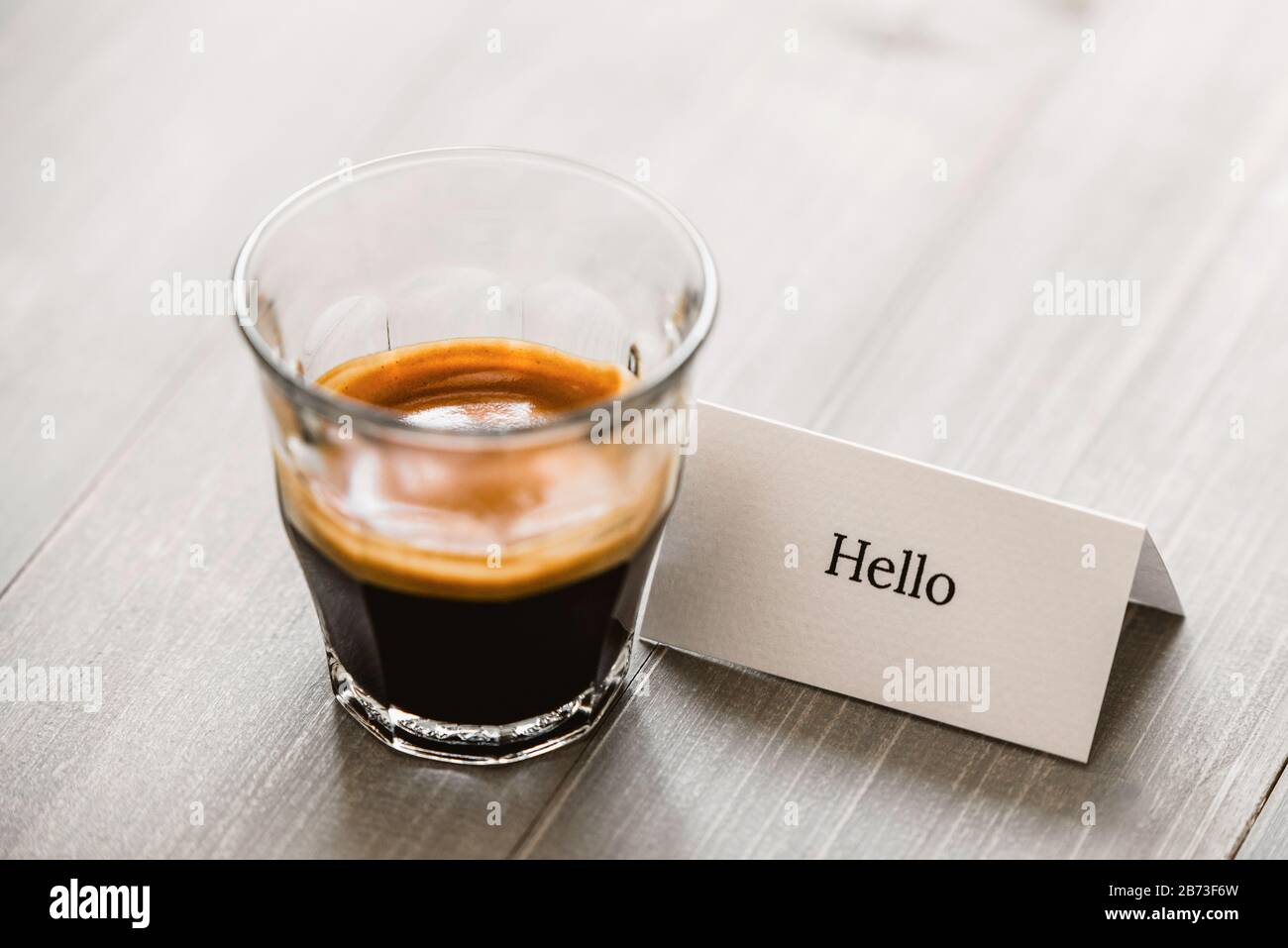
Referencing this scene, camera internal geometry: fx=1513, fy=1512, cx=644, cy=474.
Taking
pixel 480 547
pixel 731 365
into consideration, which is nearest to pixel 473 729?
pixel 480 547

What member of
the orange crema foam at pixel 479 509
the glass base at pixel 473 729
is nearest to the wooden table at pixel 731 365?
the glass base at pixel 473 729

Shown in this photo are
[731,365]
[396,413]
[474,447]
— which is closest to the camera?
[474,447]

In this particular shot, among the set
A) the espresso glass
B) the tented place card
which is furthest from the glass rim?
the tented place card

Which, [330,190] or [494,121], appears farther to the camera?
[494,121]

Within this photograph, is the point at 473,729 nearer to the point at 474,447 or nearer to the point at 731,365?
the point at 474,447

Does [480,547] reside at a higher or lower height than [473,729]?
higher
